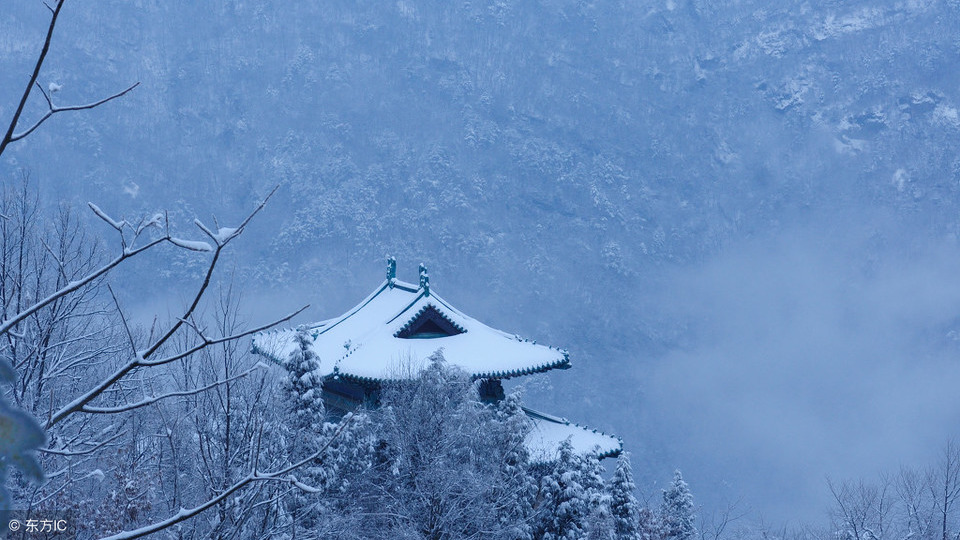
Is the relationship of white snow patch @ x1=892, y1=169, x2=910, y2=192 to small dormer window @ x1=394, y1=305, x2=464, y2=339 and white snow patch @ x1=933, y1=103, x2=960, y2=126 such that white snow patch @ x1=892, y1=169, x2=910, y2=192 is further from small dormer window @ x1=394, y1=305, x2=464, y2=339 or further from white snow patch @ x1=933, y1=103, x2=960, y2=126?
small dormer window @ x1=394, y1=305, x2=464, y2=339

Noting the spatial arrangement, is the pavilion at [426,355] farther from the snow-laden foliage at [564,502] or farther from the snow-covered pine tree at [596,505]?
the snow-laden foliage at [564,502]

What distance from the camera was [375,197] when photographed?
75250 mm

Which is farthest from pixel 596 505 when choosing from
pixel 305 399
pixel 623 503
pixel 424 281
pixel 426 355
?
pixel 424 281

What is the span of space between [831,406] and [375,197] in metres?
44.0

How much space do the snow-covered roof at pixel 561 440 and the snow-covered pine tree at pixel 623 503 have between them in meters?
0.34

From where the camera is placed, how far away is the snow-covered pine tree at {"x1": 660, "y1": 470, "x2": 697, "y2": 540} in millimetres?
17625

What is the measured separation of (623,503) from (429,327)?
451cm

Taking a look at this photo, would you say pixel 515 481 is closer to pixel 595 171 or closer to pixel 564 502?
pixel 564 502

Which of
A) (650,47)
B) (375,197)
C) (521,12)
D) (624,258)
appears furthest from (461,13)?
(624,258)

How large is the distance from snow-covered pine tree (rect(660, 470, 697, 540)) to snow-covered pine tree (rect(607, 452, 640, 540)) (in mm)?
3910

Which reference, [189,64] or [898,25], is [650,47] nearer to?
[898,25]

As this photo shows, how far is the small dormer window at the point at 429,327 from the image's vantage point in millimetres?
14047

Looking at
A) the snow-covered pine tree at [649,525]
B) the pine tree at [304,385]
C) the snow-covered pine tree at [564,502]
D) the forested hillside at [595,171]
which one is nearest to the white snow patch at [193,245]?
the pine tree at [304,385]

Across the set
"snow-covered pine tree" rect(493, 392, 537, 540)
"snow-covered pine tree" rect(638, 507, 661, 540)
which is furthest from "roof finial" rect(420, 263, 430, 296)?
"snow-covered pine tree" rect(638, 507, 661, 540)
